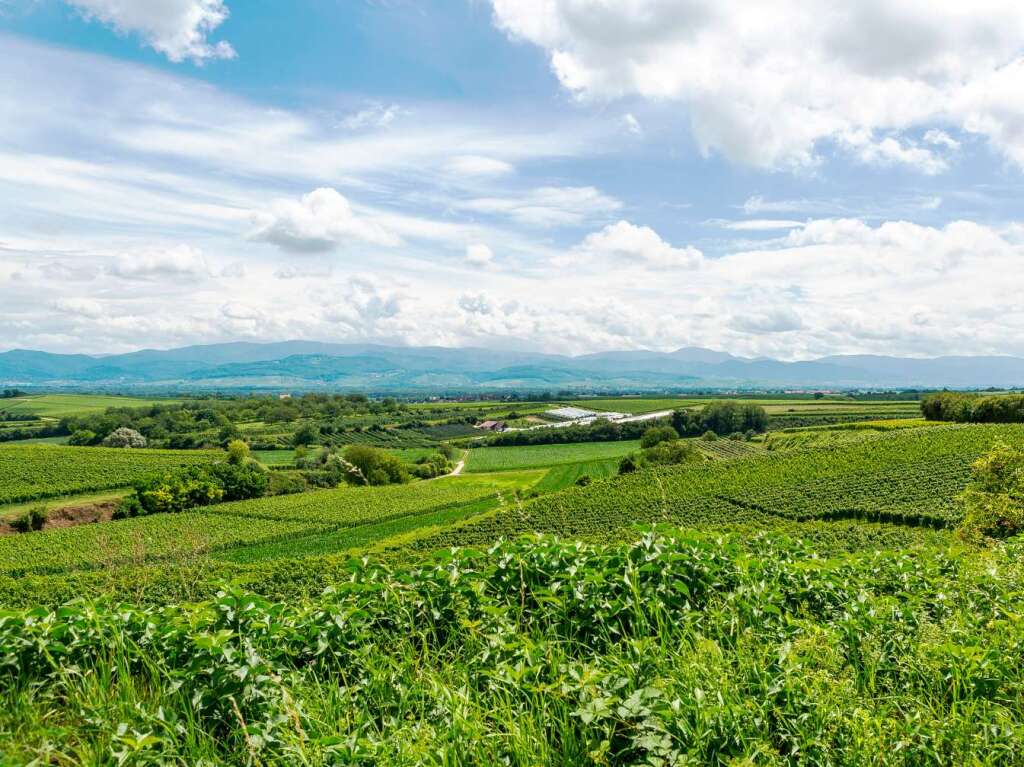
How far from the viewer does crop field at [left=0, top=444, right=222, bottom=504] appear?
6191 centimetres

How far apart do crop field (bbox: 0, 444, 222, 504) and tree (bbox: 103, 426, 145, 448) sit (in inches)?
703

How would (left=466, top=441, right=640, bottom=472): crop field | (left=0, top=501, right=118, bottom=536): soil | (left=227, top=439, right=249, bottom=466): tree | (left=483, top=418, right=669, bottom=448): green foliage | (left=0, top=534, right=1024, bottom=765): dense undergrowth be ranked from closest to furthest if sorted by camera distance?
(left=0, top=534, right=1024, bottom=765): dense undergrowth → (left=0, top=501, right=118, bottom=536): soil → (left=227, top=439, right=249, bottom=466): tree → (left=466, top=441, right=640, bottom=472): crop field → (left=483, top=418, right=669, bottom=448): green foliage

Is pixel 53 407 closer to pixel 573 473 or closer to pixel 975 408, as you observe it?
pixel 573 473

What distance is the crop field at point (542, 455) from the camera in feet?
292

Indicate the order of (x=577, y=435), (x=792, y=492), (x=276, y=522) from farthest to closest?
(x=577, y=435) → (x=276, y=522) → (x=792, y=492)

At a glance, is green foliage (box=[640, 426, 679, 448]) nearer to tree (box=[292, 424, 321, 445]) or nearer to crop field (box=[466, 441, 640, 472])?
crop field (box=[466, 441, 640, 472])

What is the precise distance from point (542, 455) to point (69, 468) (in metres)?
67.2

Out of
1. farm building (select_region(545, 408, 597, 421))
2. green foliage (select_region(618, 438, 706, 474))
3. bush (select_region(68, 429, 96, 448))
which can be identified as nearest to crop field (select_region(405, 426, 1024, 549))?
green foliage (select_region(618, 438, 706, 474))

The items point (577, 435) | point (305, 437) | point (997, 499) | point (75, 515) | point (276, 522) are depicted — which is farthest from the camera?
point (305, 437)

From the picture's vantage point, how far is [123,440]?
10006 cm

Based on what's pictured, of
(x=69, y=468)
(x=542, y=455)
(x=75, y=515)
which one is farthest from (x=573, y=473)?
(x=69, y=468)

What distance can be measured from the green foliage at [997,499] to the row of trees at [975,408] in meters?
57.1

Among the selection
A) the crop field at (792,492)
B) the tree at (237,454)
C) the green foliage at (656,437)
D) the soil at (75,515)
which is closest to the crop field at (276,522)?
the soil at (75,515)

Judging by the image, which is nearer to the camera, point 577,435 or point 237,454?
point 237,454
